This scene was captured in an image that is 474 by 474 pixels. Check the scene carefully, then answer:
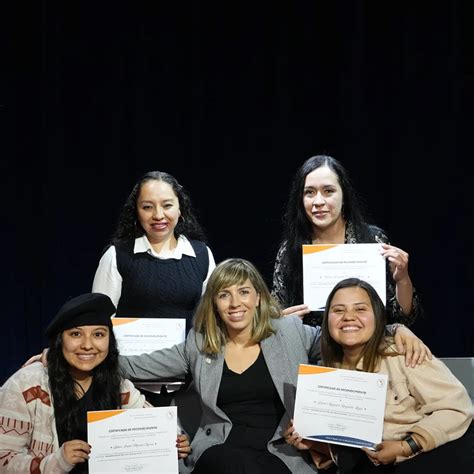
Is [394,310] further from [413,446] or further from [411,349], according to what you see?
[413,446]

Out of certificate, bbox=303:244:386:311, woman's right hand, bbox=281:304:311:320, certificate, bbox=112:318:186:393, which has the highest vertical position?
certificate, bbox=303:244:386:311

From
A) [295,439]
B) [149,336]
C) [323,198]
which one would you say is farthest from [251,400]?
[323,198]

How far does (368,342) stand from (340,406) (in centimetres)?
29

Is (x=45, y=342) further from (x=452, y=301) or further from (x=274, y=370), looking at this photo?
(x=452, y=301)

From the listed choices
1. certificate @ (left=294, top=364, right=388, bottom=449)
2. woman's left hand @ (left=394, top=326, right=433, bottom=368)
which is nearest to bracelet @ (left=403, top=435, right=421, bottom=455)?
certificate @ (left=294, top=364, right=388, bottom=449)

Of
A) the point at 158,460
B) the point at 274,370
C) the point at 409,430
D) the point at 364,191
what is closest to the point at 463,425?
the point at 409,430

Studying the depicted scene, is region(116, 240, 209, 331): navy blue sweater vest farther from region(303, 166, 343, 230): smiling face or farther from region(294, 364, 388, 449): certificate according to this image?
region(294, 364, 388, 449): certificate

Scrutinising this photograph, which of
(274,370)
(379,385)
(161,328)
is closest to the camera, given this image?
(379,385)

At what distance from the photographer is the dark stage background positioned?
16.8ft

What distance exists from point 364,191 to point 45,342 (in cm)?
244

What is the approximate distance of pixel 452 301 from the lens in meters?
5.36

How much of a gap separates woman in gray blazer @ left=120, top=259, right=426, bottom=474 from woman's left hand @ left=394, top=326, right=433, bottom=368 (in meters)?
0.01

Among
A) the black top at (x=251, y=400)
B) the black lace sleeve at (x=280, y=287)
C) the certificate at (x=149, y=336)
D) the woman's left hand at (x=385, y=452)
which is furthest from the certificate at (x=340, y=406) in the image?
the black lace sleeve at (x=280, y=287)

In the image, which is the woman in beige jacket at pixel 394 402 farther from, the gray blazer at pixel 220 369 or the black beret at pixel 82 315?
the black beret at pixel 82 315
